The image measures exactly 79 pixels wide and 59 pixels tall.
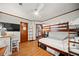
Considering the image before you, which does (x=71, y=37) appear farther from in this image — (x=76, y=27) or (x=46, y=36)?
(x=46, y=36)

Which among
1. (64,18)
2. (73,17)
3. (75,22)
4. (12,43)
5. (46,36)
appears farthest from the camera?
(46,36)

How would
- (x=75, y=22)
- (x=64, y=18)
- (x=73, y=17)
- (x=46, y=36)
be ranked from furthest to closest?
(x=46, y=36)
(x=64, y=18)
(x=73, y=17)
(x=75, y=22)

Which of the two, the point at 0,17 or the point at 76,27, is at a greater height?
the point at 0,17

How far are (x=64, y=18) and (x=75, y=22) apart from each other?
326 millimetres

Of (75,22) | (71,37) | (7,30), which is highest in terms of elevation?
(75,22)

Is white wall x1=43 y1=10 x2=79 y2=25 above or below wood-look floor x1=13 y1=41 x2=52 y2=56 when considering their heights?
above

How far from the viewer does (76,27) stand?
1.50 meters

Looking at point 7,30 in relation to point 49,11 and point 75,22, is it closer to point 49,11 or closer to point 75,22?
point 49,11

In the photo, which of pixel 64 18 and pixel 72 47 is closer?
pixel 72 47

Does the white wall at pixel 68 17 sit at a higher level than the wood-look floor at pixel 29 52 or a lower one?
higher

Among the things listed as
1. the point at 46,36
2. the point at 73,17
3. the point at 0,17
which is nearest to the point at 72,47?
the point at 73,17

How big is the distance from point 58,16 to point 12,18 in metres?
1.07

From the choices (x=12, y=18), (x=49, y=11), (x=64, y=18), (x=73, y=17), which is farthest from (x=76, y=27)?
(x=12, y=18)

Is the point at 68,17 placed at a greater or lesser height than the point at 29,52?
greater
